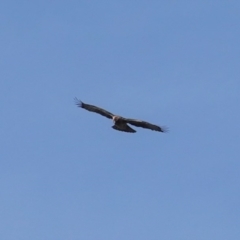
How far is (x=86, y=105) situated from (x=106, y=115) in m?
1.19

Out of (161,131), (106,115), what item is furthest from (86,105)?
(161,131)

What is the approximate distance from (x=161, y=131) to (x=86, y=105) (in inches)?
172

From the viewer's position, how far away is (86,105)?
52219mm

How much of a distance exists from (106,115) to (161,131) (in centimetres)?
321

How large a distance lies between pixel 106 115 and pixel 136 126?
178 cm

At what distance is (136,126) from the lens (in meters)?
51.1

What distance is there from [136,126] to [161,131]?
1444 mm

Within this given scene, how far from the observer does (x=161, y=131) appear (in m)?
50.3

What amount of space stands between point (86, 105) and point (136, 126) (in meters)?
2.95

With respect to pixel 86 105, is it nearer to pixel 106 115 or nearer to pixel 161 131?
pixel 106 115

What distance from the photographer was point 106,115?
51.9 meters
